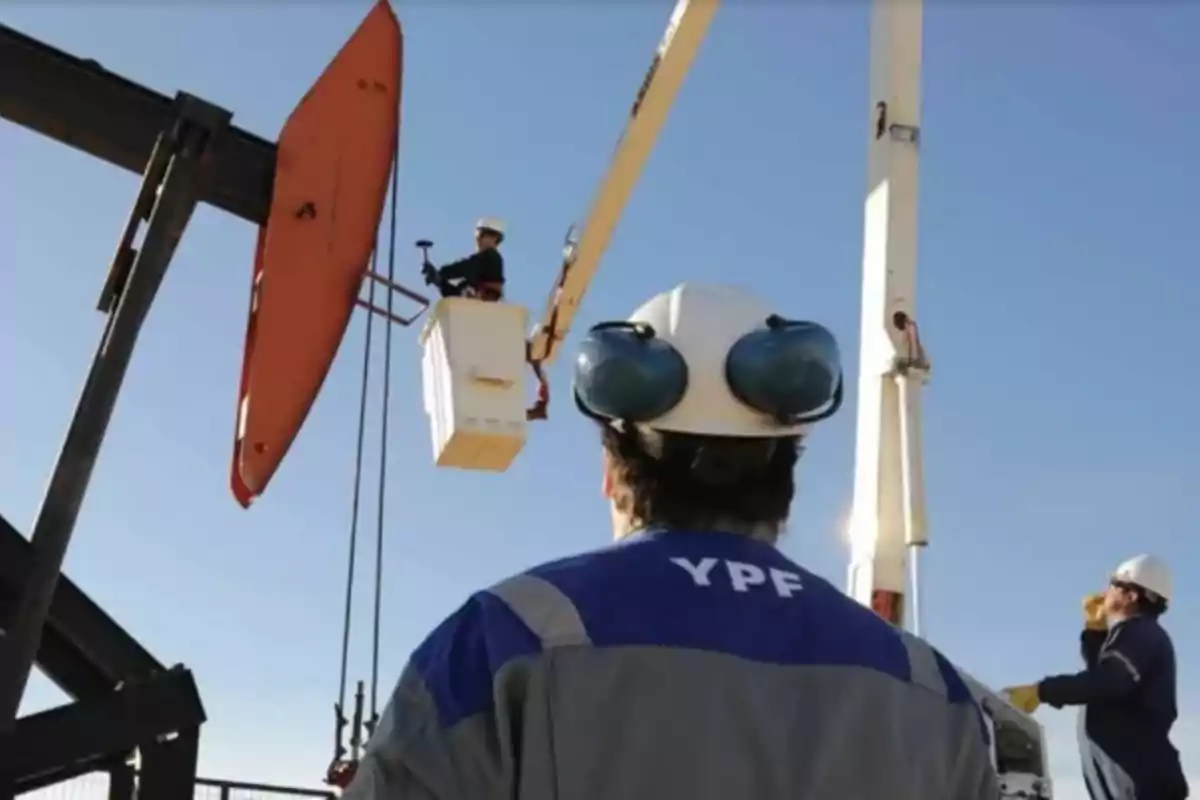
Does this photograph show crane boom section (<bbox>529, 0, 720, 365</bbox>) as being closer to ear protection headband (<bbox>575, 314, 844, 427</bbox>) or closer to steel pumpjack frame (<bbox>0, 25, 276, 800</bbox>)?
steel pumpjack frame (<bbox>0, 25, 276, 800</bbox>)

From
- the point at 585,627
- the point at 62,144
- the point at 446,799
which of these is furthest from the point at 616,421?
the point at 62,144

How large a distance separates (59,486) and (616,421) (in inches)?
135

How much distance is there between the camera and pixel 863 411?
6629 millimetres

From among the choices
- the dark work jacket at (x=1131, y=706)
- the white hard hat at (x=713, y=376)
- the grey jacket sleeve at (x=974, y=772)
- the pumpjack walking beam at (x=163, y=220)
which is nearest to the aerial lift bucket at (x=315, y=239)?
the pumpjack walking beam at (x=163, y=220)

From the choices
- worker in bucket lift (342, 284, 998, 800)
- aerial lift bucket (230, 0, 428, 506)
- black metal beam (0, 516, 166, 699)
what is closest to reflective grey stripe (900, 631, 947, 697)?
worker in bucket lift (342, 284, 998, 800)

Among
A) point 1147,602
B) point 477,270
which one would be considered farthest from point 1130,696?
point 477,270

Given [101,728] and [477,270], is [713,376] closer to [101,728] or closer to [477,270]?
[101,728]

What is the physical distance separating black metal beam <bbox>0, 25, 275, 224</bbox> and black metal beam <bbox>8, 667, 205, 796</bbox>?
6.04ft

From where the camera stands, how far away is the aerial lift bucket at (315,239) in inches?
216

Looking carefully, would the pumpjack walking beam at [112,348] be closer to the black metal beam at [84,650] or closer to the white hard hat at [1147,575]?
the black metal beam at [84,650]

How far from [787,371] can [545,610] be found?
21.2 inches

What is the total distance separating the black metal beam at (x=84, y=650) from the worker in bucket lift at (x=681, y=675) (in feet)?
11.3

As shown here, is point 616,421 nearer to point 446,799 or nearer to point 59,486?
point 446,799

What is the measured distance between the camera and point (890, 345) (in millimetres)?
6547
